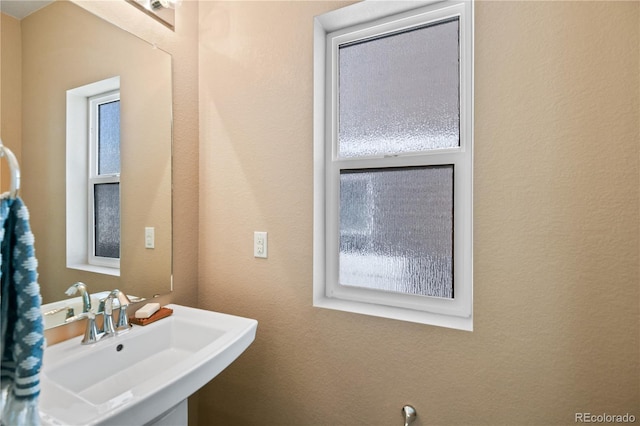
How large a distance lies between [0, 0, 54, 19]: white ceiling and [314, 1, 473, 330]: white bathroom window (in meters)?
0.93

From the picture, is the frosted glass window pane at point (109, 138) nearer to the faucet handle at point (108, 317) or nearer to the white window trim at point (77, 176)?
the white window trim at point (77, 176)

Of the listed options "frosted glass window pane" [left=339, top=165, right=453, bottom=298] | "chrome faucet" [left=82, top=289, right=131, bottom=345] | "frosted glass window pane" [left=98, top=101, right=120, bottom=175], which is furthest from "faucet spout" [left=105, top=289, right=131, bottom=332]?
"frosted glass window pane" [left=339, top=165, right=453, bottom=298]

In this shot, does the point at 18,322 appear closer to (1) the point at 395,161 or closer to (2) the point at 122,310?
(2) the point at 122,310

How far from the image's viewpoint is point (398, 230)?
4.41 ft

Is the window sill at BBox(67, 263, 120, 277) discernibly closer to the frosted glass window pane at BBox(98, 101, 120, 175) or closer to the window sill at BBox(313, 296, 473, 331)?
the frosted glass window pane at BBox(98, 101, 120, 175)

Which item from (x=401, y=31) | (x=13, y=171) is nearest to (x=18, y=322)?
(x=13, y=171)

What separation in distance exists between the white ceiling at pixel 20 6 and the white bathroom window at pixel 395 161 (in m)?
0.93

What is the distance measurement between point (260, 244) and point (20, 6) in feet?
3.61

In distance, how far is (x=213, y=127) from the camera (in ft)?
5.07

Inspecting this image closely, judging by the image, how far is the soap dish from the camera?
1230 millimetres

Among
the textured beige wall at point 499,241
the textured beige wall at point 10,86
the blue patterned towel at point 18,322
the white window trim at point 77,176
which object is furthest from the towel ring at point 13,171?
the textured beige wall at point 499,241

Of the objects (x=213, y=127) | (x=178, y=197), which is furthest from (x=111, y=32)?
(x=178, y=197)

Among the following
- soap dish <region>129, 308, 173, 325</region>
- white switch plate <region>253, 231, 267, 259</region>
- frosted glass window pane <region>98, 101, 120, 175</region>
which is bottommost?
soap dish <region>129, 308, 173, 325</region>

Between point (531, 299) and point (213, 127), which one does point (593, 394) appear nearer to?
point (531, 299)
